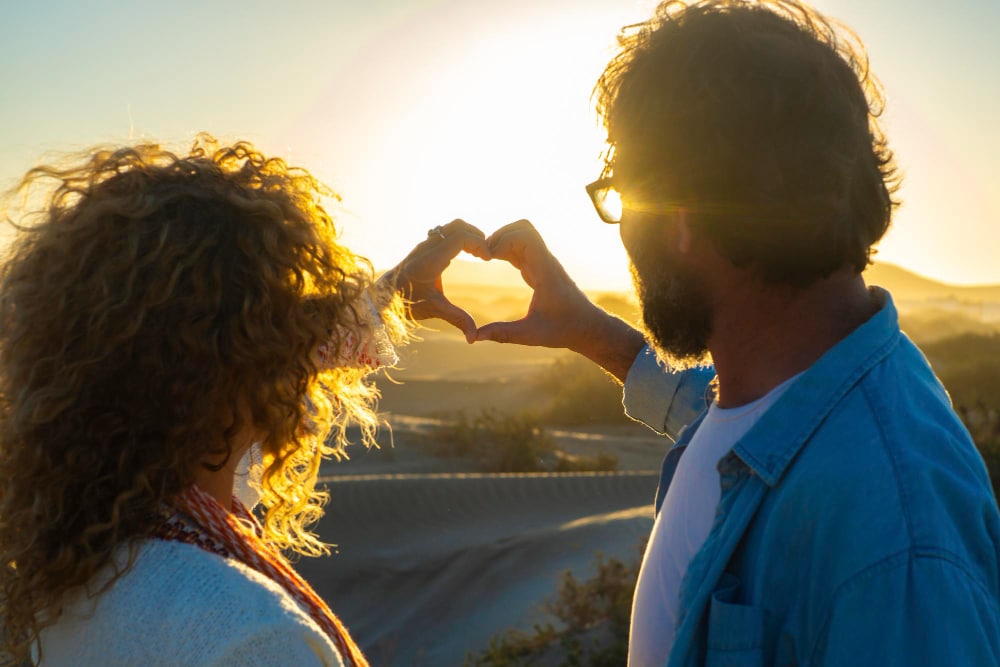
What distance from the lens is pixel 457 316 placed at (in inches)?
131

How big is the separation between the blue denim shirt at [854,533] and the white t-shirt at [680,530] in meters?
0.19

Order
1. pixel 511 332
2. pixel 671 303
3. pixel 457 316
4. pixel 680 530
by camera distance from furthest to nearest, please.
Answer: pixel 511 332 < pixel 457 316 < pixel 671 303 < pixel 680 530

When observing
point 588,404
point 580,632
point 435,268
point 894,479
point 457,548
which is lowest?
point 588,404

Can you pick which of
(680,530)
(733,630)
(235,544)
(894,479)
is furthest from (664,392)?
(235,544)

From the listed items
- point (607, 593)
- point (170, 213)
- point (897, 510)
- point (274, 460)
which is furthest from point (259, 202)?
point (607, 593)

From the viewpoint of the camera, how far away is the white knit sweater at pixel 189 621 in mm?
1720

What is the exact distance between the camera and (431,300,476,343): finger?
324 cm

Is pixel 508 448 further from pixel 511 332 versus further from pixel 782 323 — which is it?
pixel 782 323

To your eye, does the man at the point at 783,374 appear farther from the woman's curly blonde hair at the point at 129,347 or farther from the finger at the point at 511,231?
the woman's curly blonde hair at the point at 129,347

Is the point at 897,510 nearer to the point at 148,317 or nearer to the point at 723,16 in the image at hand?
the point at 723,16

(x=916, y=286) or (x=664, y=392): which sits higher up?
(x=664, y=392)

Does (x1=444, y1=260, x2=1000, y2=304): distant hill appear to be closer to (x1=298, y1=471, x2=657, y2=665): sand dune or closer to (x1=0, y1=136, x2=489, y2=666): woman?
(x1=298, y1=471, x2=657, y2=665): sand dune

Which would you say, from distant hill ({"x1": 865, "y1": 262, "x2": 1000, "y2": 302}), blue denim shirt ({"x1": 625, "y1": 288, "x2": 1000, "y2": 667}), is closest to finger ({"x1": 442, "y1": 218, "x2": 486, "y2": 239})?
Result: blue denim shirt ({"x1": 625, "y1": 288, "x2": 1000, "y2": 667})

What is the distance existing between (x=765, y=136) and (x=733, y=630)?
43.2 inches
